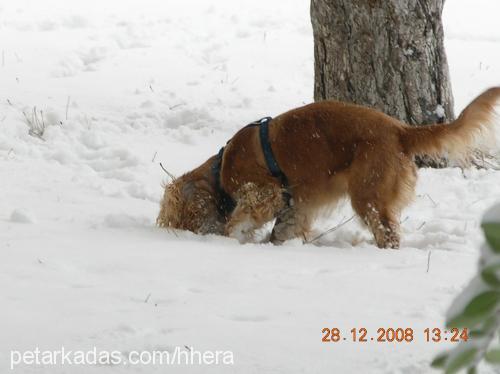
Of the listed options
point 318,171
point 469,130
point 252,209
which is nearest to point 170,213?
point 252,209

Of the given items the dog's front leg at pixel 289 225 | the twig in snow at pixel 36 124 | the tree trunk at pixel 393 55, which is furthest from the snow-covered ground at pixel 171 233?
the tree trunk at pixel 393 55

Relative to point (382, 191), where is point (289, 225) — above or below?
below

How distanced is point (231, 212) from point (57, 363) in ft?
8.03

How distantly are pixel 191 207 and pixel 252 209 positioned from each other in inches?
15.3

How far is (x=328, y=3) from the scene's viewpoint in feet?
18.3

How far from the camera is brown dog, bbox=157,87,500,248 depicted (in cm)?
389

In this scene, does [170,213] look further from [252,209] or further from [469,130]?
[469,130]

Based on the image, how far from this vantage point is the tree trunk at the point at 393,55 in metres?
5.41

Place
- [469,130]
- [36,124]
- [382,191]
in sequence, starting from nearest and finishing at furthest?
1. [469,130]
2. [382,191]
3. [36,124]

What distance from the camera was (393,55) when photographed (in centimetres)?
544

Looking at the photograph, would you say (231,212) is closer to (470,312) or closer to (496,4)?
(470,312)

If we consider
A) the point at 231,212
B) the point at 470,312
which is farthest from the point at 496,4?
the point at 470,312

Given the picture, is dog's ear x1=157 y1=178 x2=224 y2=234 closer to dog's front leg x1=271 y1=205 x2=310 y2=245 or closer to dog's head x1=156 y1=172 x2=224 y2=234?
dog's head x1=156 y1=172 x2=224 y2=234

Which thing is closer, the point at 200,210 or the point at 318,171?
the point at 318,171
